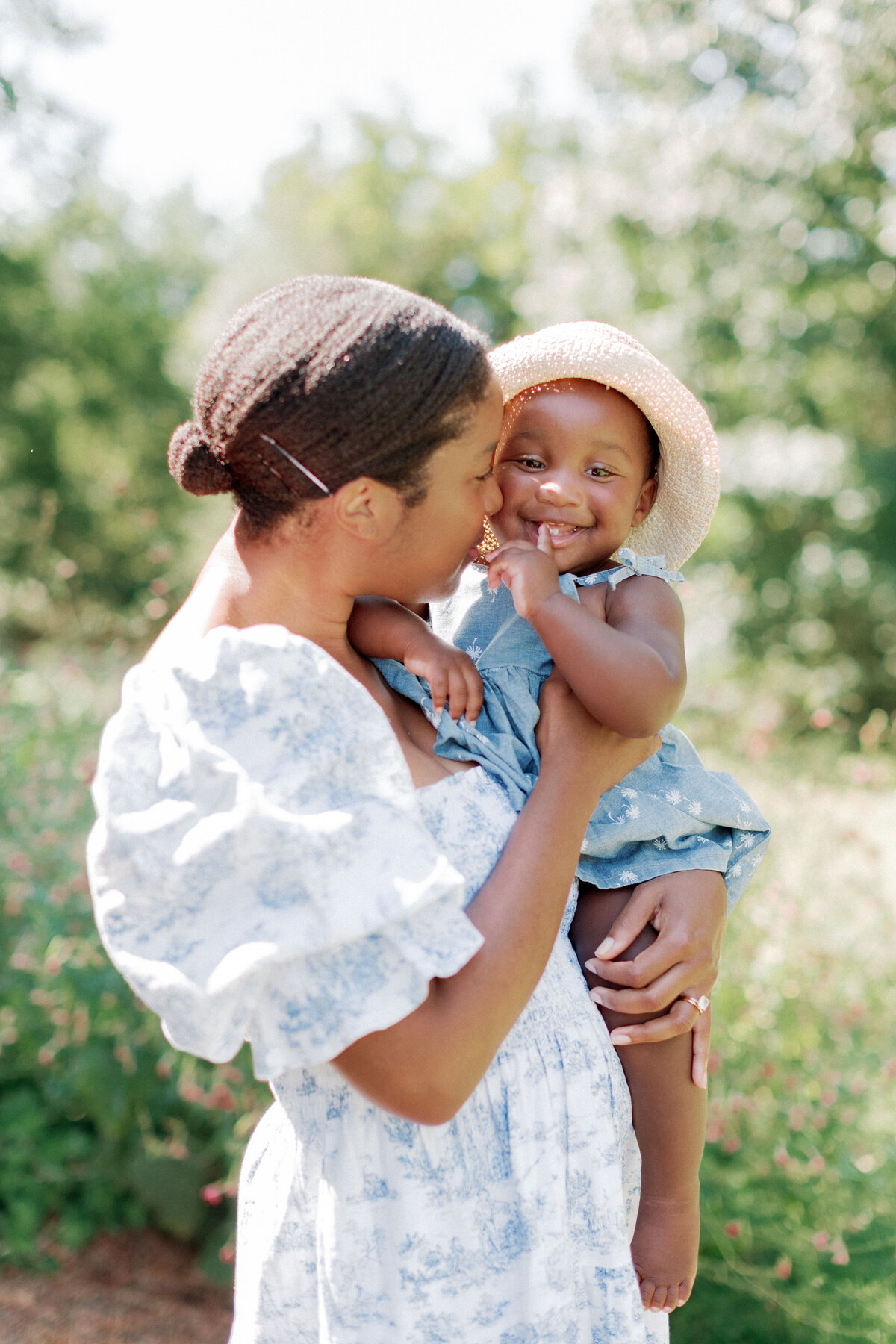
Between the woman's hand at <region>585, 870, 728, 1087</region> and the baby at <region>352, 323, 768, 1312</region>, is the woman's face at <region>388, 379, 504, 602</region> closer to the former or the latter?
the baby at <region>352, 323, 768, 1312</region>

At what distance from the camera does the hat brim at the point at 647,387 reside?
1706 millimetres

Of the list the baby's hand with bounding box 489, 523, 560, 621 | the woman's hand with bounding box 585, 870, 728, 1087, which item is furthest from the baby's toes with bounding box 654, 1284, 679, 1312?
the baby's hand with bounding box 489, 523, 560, 621

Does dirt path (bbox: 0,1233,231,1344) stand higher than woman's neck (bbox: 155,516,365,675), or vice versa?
woman's neck (bbox: 155,516,365,675)

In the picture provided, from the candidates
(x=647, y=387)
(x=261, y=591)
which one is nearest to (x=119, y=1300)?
(x=261, y=591)

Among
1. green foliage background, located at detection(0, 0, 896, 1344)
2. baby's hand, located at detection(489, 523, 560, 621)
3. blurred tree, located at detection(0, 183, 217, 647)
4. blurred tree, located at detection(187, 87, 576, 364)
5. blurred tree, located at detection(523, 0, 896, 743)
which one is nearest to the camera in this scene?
baby's hand, located at detection(489, 523, 560, 621)

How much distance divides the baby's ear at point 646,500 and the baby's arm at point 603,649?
1.30ft

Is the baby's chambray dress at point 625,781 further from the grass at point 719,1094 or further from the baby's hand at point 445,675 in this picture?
the grass at point 719,1094

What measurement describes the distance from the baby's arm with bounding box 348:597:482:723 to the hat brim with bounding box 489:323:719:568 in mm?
460

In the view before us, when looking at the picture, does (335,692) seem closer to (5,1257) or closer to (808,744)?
(5,1257)

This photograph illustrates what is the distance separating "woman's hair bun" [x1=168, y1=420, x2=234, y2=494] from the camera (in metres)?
1.31

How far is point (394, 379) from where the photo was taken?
1.22 meters

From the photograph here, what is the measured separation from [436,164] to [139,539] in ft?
Result: 44.3

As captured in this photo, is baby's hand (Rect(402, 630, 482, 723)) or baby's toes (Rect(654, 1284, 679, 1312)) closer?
baby's hand (Rect(402, 630, 482, 723))

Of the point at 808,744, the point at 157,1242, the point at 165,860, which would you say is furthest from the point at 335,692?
the point at 808,744
